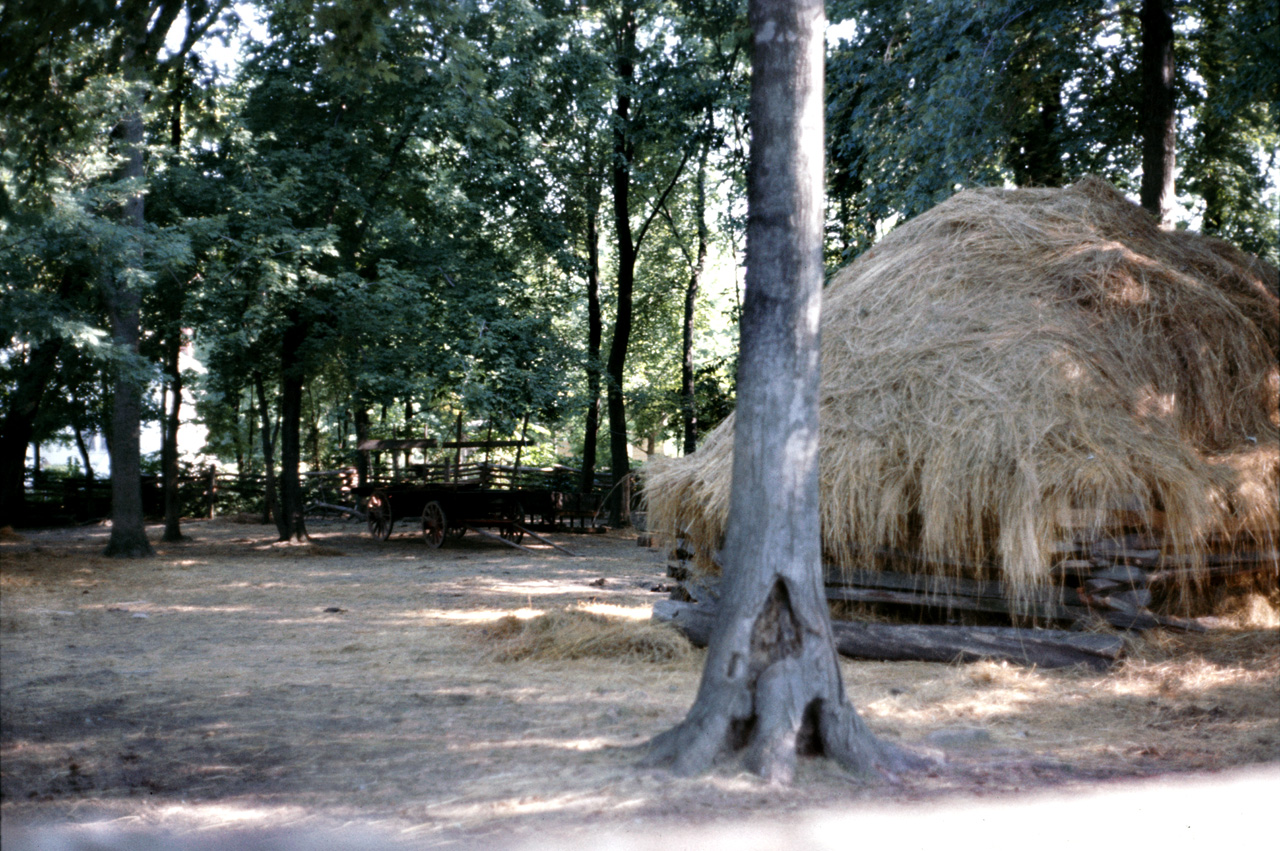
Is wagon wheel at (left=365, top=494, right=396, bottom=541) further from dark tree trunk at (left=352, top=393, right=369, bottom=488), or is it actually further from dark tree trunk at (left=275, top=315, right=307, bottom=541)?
dark tree trunk at (left=275, top=315, right=307, bottom=541)

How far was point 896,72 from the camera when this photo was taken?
40.8ft

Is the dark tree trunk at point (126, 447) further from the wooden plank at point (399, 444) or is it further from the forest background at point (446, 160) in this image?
the wooden plank at point (399, 444)

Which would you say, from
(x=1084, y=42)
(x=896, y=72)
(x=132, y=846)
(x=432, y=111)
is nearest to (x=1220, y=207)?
(x=1084, y=42)

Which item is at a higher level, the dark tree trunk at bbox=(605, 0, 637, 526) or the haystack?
the dark tree trunk at bbox=(605, 0, 637, 526)

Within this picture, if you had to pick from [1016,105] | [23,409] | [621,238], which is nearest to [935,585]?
[1016,105]

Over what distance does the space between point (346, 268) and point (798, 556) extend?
1358cm

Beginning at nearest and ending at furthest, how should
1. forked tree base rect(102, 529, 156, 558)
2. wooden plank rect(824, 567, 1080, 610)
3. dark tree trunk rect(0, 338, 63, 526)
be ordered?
wooden plank rect(824, 567, 1080, 610) < forked tree base rect(102, 529, 156, 558) < dark tree trunk rect(0, 338, 63, 526)

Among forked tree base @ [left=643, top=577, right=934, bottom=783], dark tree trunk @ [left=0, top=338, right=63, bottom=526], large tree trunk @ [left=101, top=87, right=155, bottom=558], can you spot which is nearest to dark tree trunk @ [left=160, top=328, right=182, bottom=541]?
dark tree trunk @ [left=0, top=338, right=63, bottom=526]

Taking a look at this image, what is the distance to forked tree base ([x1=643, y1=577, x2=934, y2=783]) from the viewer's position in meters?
4.61

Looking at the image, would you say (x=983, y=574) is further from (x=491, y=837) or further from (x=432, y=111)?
(x=432, y=111)

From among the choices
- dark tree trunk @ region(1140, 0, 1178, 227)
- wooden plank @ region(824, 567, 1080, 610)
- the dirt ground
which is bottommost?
the dirt ground

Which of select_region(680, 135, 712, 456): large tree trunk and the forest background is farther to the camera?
select_region(680, 135, 712, 456): large tree trunk

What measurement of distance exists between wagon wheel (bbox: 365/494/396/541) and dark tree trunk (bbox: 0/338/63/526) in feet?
20.0

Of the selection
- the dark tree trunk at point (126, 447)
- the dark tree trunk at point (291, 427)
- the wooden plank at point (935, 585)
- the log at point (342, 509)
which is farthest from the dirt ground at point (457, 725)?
the log at point (342, 509)
